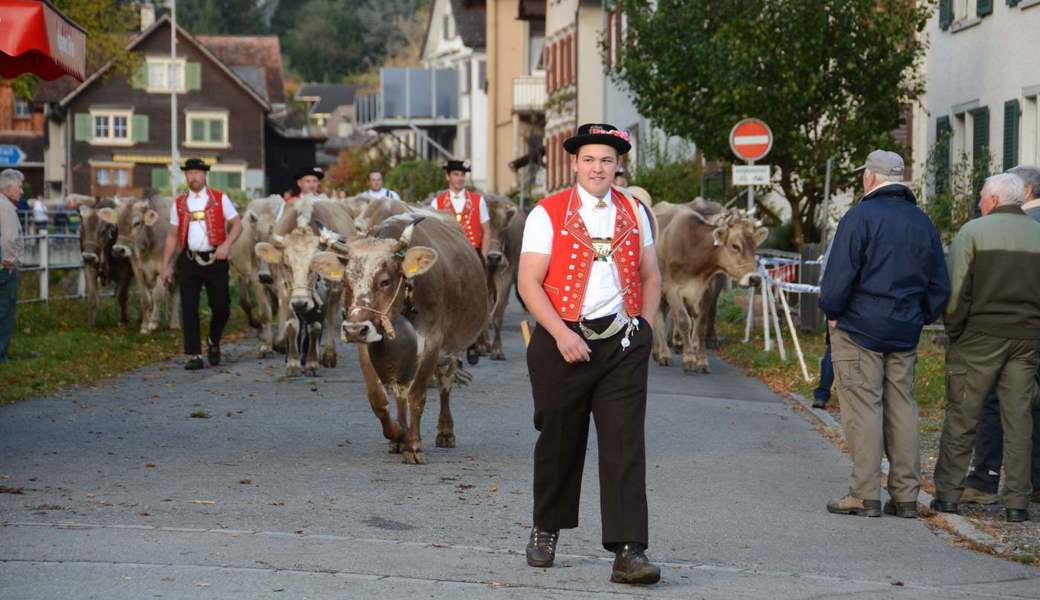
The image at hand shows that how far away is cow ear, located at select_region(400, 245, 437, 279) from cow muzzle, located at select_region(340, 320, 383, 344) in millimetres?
426

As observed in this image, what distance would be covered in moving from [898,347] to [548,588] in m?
3.39

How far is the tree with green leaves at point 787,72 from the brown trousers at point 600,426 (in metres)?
18.8

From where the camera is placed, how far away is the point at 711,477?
1202 centimetres

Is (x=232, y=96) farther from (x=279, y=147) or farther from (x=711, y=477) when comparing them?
(x=711, y=477)

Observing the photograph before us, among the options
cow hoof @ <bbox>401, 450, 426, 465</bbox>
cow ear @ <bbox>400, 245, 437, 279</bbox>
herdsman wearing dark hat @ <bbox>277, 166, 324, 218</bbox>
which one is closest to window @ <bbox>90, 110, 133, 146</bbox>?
herdsman wearing dark hat @ <bbox>277, 166, 324, 218</bbox>

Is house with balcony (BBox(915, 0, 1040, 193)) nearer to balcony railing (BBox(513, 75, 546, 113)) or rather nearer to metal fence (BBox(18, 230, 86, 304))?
metal fence (BBox(18, 230, 86, 304))

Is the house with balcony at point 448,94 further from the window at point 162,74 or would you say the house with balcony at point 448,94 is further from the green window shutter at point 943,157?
the green window shutter at point 943,157

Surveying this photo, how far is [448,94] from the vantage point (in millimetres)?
90000

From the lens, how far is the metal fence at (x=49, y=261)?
88.5 ft

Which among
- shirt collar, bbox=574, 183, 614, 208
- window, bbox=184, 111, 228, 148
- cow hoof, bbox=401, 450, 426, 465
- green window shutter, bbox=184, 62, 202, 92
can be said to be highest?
green window shutter, bbox=184, 62, 202, 92

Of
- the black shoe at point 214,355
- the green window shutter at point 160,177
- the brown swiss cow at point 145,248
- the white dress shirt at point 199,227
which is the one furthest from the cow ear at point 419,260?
the green window shutter at point 160,177

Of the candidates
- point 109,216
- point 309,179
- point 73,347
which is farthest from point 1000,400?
point 109,216

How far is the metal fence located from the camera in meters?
27.0

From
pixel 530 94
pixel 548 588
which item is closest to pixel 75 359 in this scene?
pixel 548 588
